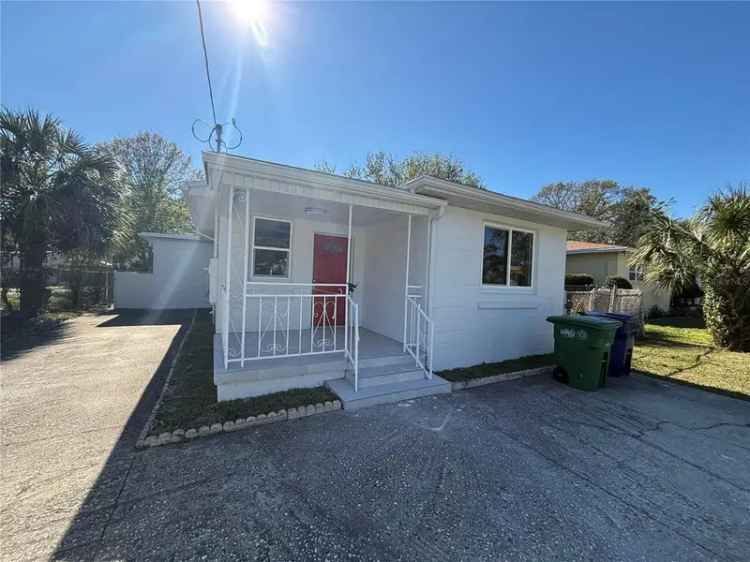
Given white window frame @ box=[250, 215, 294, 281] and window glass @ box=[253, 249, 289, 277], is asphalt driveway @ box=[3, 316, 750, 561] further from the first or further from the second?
window glass @ box=[253, 249, 289, 277]

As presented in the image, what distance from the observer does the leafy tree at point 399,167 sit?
20.9 metres

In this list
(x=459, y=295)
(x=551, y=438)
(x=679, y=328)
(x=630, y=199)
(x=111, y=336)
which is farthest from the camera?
(x=630, y=199)

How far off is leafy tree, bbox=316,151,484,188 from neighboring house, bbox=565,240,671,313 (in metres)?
7.90

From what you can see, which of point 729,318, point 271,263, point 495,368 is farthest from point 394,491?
point 729,318

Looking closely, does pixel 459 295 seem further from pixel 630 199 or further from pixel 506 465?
pixel 630 199

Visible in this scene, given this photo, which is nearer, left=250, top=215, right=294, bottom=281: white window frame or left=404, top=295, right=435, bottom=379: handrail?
left=404, top=295, right=435, bottom=379: handrail

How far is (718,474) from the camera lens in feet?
10.2

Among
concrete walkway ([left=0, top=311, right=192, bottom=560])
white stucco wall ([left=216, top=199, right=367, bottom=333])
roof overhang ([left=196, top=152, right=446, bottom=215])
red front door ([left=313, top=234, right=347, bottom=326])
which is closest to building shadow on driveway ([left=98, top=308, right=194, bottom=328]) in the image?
concrete walkway ([left=0, top=311, right=192, bottom=560])

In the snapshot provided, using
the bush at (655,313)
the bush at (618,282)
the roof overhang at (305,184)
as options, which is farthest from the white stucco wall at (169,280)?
the bush at (655,313)

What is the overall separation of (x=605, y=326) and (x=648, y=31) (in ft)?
22.1

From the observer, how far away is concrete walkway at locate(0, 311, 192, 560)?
223 centimetres

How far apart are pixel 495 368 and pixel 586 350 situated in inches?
59.1

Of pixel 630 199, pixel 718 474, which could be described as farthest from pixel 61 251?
pixel 630 199

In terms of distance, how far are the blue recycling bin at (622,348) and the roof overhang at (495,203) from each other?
6.80 ft
